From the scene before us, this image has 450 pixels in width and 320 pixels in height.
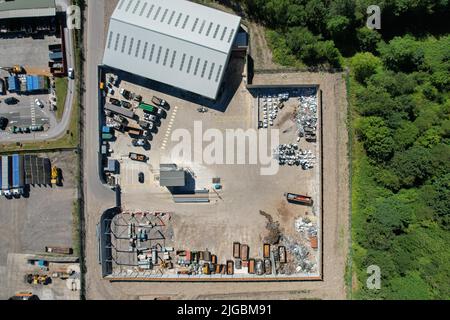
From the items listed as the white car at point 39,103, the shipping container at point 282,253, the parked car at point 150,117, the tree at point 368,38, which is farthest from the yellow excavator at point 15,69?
the tree at point 368,38

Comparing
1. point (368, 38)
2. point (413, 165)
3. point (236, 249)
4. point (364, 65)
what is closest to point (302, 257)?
point (236, 249)

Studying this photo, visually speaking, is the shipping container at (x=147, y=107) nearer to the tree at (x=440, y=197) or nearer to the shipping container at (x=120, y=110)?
the shipping container at (x=120, y=110)

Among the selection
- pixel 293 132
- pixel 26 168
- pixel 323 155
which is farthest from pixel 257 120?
pixel 26 168

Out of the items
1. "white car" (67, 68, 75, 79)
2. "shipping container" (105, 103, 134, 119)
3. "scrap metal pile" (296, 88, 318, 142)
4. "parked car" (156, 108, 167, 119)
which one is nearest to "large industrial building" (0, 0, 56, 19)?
"white car" (67, 68, 75, 79)

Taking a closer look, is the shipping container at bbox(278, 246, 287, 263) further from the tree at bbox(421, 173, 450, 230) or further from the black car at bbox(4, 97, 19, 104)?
the black car at bbox(4, 97, 19, 104)

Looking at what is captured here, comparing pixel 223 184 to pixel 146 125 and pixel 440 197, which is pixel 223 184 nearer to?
pixel 146 125
